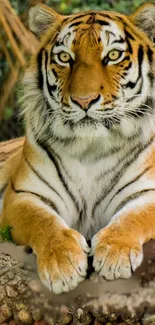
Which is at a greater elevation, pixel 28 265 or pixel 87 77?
pixel 87 77

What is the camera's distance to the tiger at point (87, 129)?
3.96 metres

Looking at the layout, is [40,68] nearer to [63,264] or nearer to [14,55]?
[63,264]

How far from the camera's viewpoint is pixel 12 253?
12.8 feet

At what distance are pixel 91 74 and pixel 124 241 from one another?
0.81 metres

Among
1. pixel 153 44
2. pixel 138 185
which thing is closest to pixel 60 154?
pixel 138 185

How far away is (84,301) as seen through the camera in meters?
3.56

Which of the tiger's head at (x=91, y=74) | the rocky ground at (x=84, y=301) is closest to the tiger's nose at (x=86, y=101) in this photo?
the tiger's head at (x=91, y=74)

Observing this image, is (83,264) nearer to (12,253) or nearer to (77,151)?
(12,253)

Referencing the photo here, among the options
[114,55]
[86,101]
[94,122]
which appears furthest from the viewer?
[114,55]

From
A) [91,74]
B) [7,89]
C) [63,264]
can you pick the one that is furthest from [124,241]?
[7,89]

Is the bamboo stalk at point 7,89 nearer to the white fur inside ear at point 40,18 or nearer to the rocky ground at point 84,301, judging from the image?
the white fur inside ear at point 40,18

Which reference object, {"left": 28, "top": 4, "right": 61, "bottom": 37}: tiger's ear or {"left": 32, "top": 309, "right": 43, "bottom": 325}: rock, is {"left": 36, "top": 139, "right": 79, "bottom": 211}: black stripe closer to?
{"left": 28, "top": 4, "right": 61, "bottom": 37}: tiger's ear

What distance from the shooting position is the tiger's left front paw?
3.55 meters

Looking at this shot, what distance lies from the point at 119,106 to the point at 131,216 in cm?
53
